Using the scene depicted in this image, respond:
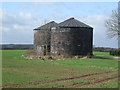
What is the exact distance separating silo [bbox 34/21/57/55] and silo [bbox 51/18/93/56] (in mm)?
4025

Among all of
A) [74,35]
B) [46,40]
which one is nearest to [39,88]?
[74,35]

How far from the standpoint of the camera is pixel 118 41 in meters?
44.3

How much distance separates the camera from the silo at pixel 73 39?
143ft

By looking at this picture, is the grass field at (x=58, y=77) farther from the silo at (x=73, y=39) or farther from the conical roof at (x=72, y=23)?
the conical roof at (x=72, y=23)

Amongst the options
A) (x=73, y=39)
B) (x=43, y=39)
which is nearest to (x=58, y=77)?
(x=73, y=39)

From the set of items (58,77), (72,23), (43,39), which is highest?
(72,23)

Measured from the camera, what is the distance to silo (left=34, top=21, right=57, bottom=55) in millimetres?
48844

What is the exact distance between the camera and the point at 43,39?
4988cm

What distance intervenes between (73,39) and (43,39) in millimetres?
8384

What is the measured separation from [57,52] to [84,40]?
5.20 m

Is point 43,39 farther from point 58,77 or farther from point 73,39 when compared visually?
point 58,77

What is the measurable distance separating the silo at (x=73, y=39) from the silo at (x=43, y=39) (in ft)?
13.2

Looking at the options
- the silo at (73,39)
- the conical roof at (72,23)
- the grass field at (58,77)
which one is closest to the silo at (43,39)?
the silo at (73,39)

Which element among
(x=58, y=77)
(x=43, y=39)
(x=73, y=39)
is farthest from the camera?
(x=43, y=39)
